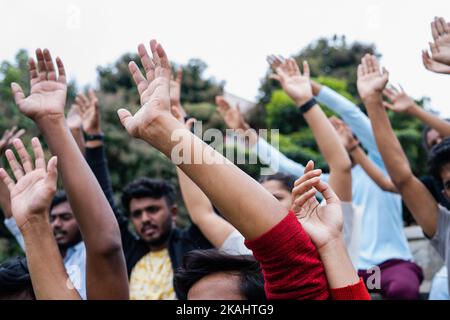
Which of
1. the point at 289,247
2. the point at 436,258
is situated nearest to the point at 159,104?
the point at 289,247

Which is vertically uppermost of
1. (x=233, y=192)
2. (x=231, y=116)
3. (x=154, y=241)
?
(x=231, y=116)

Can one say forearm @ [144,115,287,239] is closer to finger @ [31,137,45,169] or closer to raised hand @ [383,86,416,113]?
finger @ [31,137,45,169]

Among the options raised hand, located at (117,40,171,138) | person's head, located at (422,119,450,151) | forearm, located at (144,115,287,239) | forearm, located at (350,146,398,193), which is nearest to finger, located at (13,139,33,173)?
raised hand, located at (117,40,171,138)

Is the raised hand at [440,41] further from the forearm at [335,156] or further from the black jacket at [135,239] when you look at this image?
the black jacket at [135,239]

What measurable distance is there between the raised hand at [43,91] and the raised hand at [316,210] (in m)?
1.07

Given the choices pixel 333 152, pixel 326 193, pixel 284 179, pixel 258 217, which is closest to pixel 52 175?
pixel 258 217

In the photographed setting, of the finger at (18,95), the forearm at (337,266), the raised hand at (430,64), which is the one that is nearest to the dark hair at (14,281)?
the finger at (18,95)

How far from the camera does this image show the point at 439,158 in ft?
9.11

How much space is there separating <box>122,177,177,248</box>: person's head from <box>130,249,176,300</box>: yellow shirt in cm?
18

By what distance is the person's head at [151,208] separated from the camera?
12.2 feet

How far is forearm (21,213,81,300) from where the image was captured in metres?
1.60

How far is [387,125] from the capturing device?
9.14ft

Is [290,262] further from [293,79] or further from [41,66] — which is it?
[293,79]

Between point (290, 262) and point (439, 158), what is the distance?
5.75 feet
